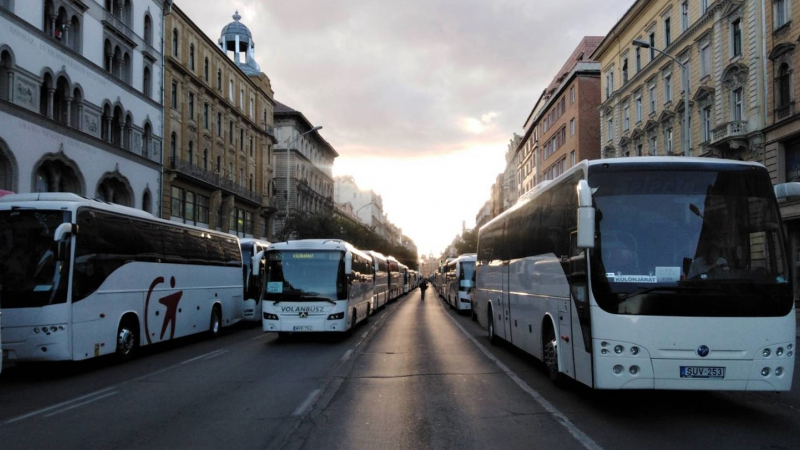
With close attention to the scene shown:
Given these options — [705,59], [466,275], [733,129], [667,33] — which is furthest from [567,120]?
[466,275]

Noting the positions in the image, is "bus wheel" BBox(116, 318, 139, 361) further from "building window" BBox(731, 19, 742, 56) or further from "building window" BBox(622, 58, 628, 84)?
"building window" BBox(622, 58, 628, 84)

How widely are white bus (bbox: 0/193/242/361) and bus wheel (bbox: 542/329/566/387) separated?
26.7 feet

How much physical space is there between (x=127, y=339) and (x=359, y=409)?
7445mm

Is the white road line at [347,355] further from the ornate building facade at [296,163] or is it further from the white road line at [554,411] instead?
the ornate building facade at [296,163]

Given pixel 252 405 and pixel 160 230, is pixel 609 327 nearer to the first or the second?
pixel 252 405

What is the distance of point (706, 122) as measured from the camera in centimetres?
3341

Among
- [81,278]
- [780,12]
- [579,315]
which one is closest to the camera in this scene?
[579,315]

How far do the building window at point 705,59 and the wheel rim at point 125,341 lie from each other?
30044 millimetres

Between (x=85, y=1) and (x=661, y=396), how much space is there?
29.4m

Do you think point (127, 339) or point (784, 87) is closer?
point (127, 339)

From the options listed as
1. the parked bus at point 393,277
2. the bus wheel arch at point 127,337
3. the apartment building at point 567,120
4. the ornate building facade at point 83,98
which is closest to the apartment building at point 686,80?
the apartment building at point 567,120

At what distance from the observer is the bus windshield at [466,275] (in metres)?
31.6

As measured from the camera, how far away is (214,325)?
64.6ft

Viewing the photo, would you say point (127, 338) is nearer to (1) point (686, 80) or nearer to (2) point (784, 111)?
(1) point (686, 80)
